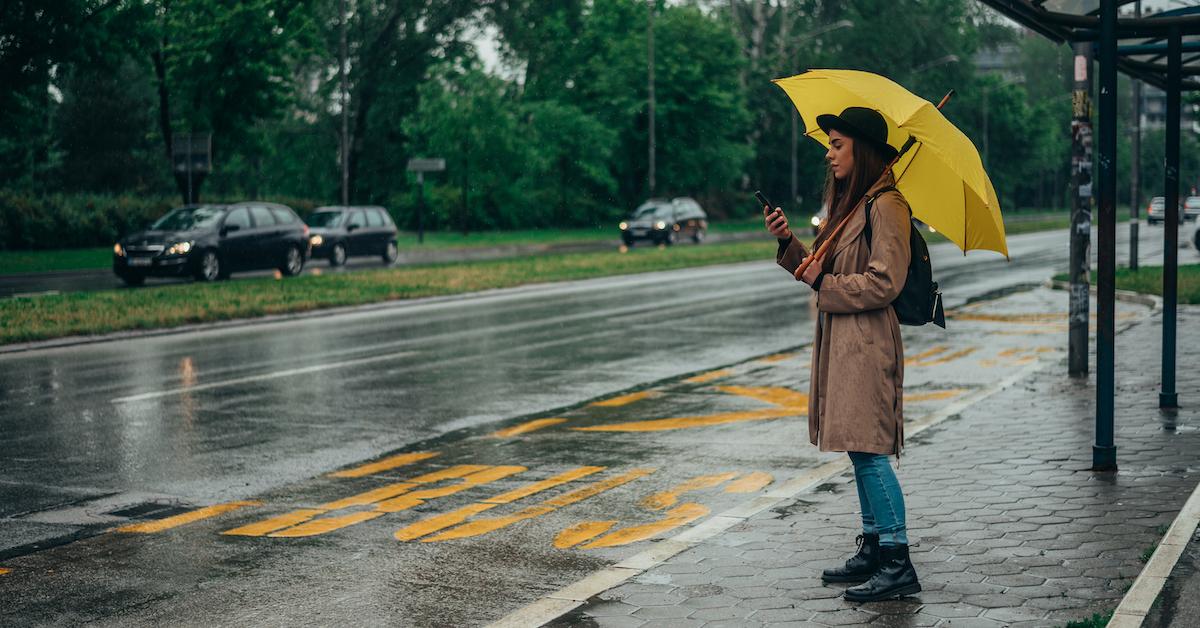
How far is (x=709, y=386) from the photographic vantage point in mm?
12023

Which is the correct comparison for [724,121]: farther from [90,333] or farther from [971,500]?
[971,500]

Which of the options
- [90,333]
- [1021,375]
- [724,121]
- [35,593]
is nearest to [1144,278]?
[1021,375]

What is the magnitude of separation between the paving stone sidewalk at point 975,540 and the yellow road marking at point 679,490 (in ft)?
2.08

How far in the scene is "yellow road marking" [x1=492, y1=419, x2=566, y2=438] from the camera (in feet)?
31.3

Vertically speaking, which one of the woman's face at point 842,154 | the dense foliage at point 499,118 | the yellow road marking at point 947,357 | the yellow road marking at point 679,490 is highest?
the dense foliage at point 499,118

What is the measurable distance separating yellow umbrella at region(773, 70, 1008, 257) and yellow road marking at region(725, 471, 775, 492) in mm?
2577

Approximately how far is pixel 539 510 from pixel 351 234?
29590mm

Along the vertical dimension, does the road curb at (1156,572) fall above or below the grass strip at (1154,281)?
above

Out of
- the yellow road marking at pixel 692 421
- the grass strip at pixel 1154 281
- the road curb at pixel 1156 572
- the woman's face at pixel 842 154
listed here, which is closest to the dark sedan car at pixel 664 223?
the grass strip at pixel 1154 281

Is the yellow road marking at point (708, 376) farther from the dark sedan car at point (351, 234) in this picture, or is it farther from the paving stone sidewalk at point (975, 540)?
the dark sedan car at point (351, 234)

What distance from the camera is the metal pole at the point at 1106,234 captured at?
7211 mm

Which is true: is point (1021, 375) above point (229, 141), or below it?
below

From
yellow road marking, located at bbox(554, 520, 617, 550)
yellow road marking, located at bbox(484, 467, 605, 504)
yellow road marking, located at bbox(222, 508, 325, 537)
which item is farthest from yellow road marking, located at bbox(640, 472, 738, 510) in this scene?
yellow road marking, located at bbox(222, 508, 325, 537)

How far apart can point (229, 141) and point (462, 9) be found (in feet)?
87.5
